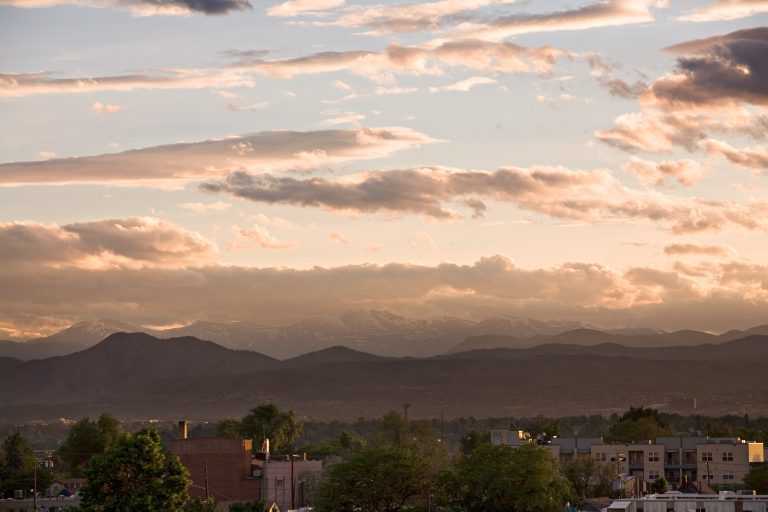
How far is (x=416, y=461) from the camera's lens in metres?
154

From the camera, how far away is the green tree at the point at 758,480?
571ft

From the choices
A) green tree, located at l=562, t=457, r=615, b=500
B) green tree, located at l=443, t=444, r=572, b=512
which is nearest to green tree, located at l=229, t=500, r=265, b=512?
green tree, located at l=443, t=444, r=572, b=512

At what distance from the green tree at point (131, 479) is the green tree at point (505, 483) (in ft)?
99.4

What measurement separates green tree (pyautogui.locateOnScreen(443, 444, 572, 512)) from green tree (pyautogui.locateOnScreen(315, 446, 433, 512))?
3872 millimetres

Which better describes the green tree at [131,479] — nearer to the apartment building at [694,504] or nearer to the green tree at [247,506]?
the green tree at [247,506]

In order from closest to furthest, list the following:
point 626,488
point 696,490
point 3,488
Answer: point 696,490, point 626,488, point 3,488

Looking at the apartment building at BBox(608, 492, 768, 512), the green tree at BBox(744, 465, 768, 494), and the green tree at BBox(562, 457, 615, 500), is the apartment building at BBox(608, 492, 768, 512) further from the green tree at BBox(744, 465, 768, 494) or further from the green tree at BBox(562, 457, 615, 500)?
the green tree at BBox(562, 457, 615, 500)

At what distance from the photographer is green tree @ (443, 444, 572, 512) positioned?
145m

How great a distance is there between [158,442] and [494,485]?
3285 cm

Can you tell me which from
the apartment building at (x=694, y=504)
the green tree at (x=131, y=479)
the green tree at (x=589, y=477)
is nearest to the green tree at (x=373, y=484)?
the green tree at (x=131, y=479)

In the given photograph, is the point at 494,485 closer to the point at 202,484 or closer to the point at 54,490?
the point at 202,484

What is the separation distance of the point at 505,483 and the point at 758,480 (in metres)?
44.1

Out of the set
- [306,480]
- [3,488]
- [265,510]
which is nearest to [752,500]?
[265,510]

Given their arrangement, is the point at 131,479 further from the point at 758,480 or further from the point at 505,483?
the point at 758,480
